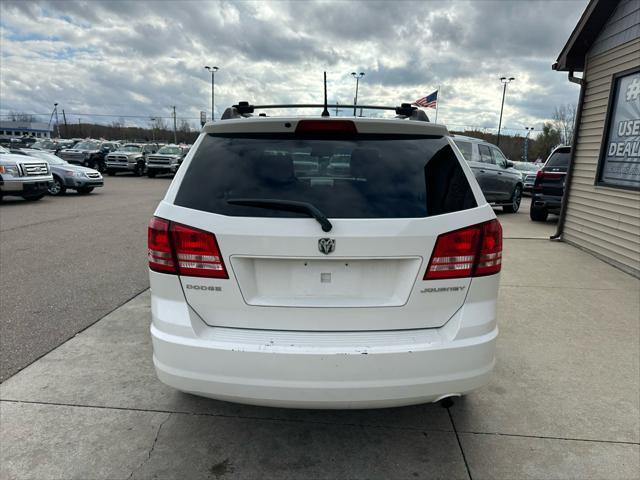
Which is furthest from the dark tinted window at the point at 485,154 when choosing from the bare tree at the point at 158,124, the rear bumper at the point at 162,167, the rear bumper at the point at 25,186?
the bare tree at the point at 158,124

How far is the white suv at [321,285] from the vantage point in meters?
1.98

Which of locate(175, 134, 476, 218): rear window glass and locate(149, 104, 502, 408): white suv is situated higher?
locate(175, 134, 476, 218): rear window glass

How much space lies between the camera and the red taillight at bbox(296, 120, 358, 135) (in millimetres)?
2219

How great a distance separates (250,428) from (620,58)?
7.72 m

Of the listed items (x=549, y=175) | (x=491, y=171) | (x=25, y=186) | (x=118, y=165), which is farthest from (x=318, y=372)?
(x=118, y=165)

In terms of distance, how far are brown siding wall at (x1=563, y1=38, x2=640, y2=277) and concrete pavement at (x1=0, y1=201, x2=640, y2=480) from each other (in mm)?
3333

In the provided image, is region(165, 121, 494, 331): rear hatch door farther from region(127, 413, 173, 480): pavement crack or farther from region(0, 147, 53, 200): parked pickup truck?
region(0, 147, 53, 200): parked pickup truck

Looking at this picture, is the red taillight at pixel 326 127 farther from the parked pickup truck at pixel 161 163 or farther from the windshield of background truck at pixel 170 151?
the windshield of background truck at pixel 170 151

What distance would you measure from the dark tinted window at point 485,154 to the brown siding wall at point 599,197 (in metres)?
4.10

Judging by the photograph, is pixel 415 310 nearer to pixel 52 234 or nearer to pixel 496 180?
pixel 52 234

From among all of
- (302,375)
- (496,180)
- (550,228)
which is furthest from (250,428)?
(496,180)

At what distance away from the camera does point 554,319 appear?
4355 mm

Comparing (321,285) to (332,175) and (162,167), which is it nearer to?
(332,175)

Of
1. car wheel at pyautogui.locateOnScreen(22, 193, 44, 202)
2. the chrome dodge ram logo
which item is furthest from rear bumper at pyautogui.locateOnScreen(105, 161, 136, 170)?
the chrome dodge ram logo
